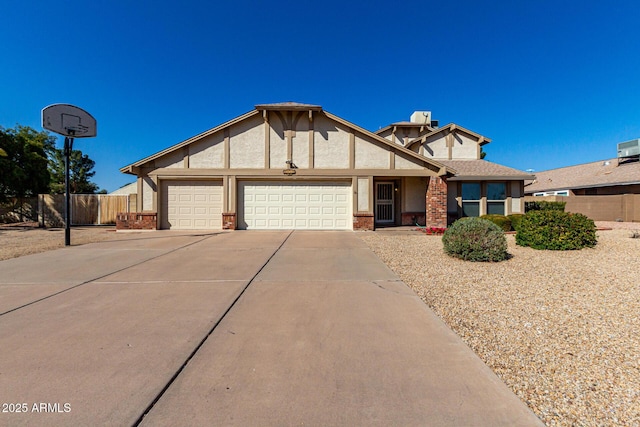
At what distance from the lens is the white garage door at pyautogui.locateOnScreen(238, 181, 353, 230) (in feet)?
44.5

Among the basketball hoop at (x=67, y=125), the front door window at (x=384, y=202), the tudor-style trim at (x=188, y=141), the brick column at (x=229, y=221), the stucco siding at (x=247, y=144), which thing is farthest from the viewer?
the front door window at (x=384, y=202)

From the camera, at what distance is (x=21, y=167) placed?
17641mm

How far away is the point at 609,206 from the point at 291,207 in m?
21.9

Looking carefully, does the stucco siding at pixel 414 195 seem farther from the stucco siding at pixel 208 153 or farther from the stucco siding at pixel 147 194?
the stucco siding at pixel 147 194

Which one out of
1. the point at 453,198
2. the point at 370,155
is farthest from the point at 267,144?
the point at 453,198

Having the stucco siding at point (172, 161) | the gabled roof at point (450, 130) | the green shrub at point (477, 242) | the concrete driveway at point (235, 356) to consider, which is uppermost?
the gabled roof at point (450, 130)

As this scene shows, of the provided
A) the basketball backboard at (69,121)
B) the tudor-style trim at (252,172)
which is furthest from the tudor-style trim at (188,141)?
the basketball backboard at (69,121)

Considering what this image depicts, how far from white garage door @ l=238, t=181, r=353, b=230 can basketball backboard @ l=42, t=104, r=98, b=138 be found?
5815 mm

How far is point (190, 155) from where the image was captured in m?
13.3

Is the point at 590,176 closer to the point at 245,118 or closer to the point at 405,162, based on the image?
the point at 405,162

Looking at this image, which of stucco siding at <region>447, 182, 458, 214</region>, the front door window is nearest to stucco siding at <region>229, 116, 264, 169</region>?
the front door window

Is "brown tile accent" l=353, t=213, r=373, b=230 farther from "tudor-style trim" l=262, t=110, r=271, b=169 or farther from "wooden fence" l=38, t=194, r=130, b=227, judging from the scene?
"wooden fence" l=38, t=194, r=130, b=227

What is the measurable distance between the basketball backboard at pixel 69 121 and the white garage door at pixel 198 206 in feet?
13.2

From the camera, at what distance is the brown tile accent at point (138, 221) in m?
13.2
